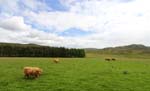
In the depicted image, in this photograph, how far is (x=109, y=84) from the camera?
24.6 meters

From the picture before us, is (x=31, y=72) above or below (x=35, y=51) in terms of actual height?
below

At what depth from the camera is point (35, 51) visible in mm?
132500

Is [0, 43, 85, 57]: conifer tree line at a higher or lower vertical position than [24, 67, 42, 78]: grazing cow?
higher

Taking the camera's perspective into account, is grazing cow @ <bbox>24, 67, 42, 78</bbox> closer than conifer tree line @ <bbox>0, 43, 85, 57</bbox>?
Yes

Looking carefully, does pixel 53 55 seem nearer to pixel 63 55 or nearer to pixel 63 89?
pixel 63 55

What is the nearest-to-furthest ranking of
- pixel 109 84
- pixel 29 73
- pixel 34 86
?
pixel 34 86 → pixel 109 84 → pixel 29 73

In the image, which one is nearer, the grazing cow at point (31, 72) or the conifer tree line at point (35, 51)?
the grazing cow at point (31, 72)

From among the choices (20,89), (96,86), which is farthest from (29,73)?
(96,86)

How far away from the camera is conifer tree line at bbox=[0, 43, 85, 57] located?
128 m

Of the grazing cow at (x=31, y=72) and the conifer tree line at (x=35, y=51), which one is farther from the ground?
the conifer tree line at (x=35, y=51)

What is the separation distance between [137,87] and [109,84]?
2.78 m

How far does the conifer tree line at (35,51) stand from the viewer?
420ft

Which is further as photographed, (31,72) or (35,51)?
(35,51)

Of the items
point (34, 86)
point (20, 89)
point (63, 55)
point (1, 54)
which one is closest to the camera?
point (20, 89)
